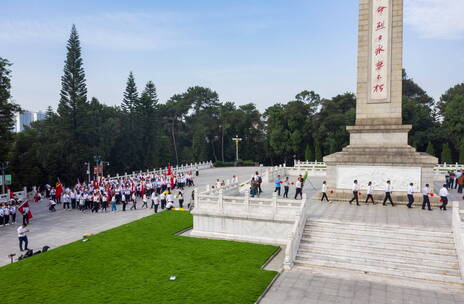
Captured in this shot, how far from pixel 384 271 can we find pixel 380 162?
27.3ft

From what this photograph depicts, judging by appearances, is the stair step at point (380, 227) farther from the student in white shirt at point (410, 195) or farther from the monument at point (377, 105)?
the monument at point (377, 105)

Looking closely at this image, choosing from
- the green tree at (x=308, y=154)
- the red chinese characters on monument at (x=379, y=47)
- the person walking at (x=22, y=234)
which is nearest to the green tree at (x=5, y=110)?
the person walking at (x=22, y=234)

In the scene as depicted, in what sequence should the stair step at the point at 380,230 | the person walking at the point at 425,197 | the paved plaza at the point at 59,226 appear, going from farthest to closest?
1. the person walking at the point at 425,197
2. the paved plaza at the point at 59,226
3. the stair step at the point at 380,230

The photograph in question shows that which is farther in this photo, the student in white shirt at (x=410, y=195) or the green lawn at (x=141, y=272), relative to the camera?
the student in white shirt at (x=410, y=195)

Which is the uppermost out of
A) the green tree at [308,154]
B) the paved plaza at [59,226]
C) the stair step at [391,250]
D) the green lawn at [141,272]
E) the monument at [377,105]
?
the monument at [377,105]

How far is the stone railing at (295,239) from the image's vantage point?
38.1ft

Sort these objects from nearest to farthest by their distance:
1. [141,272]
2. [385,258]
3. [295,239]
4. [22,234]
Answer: [141,272] < [385,258] < [295,239] < [22,234]

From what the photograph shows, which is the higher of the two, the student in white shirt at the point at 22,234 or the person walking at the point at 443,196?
the person walking at the point at 443,196

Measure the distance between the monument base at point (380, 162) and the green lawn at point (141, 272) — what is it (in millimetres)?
7822

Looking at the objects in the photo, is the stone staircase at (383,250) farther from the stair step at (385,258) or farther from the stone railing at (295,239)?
the stone railing at (295,239)

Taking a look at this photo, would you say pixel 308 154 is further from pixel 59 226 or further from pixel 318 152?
pixel 59 226

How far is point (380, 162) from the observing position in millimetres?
18203

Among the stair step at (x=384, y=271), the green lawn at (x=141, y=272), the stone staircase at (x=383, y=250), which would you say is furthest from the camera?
the stone staircase at (x=383, y=250)

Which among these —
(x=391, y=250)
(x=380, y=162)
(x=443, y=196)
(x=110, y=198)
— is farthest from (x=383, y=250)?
(x=110, y=198)
